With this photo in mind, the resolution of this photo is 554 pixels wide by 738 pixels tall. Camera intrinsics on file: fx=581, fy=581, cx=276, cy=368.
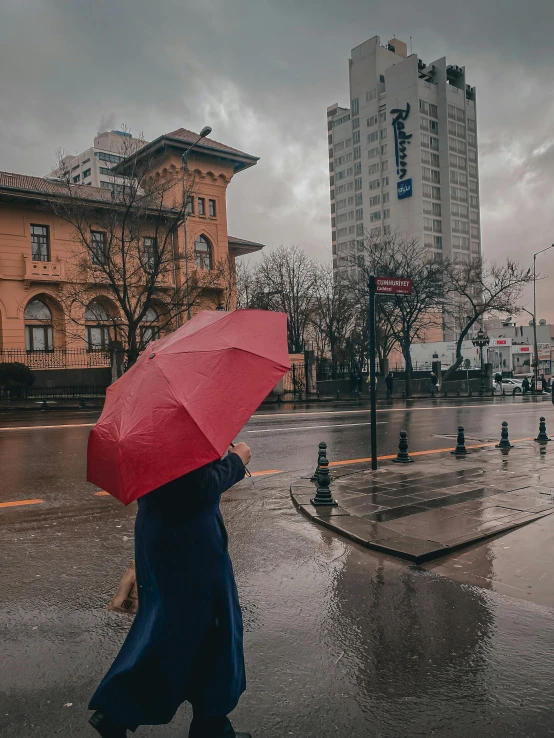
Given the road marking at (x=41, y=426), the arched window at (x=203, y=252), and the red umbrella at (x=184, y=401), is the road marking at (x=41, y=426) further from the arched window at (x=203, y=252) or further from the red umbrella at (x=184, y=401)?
the arched window at (x=203, y=252)

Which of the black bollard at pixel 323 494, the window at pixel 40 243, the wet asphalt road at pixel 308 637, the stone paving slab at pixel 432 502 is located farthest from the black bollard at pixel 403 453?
the window at pixel 40 243

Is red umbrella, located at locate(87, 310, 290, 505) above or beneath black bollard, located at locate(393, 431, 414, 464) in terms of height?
above

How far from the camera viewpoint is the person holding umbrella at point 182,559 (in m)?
2.48

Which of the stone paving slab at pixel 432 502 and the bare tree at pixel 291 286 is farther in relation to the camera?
the bare tree at pixel 291 286

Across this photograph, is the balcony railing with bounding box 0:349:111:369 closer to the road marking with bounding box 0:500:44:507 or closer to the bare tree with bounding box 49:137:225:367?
the bare tree with bounding box 49:137:225:367

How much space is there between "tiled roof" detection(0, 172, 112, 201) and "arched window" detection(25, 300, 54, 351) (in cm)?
656

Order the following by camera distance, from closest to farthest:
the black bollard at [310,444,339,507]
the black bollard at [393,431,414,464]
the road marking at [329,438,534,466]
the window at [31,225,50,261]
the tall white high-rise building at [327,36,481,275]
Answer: the black bollard at [310,444,339,507], the black bollard at [393,431,414,464], the road marking at [329,438,534,466], the window at [31,225,50,261], the tall white high-rise building at [327,36,481,275]

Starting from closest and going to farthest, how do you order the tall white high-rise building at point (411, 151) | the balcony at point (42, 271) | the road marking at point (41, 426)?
the road marking at point (41, 426), the balcony at point (42, 271), the tall white high-rise building at point (411, 151)

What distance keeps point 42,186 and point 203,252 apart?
10.7 m

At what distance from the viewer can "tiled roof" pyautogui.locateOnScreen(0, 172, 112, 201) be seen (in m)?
32.6

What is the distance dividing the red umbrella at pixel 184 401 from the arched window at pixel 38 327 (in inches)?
1331

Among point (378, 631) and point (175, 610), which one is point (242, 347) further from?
point (378, 631)

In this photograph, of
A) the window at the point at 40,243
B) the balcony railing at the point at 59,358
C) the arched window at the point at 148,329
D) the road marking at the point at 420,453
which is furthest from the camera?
Result: the window at the point at 40,243

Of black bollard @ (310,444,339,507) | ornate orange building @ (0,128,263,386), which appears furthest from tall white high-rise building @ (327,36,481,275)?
black bollard @ (310,444,339,507)
